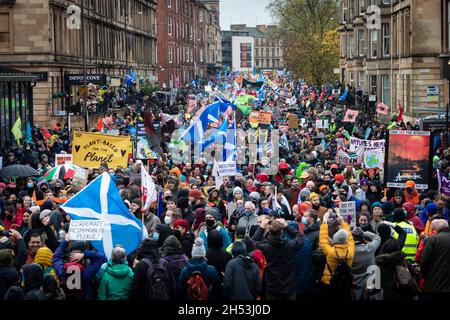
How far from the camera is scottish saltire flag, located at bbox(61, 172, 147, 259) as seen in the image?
11922 mm

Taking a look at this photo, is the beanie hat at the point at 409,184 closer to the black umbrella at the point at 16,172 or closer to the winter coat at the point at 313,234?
the winter coat at the point at 313,234

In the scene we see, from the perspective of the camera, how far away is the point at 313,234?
40.0ft

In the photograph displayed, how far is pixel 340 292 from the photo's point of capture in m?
10.9

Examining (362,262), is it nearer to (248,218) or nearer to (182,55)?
(248,218)

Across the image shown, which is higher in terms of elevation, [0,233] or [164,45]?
[164,45]

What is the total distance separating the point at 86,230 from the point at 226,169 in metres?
8.85

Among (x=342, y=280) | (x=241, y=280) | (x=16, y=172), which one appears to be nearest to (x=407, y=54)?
(x=16, y=172)

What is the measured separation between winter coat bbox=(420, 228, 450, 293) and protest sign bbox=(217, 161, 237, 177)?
9069 millimetres

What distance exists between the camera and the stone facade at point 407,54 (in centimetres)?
4391

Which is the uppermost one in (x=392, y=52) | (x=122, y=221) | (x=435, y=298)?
(x=392, y=52)

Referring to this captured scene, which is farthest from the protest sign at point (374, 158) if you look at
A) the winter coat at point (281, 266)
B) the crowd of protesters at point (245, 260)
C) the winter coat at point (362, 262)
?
the winter coat at point (281, 266)

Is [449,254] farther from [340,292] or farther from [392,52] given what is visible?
[392,52]

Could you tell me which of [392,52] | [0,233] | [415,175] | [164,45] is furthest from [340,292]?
[164,45]

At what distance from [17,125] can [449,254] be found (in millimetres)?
17741
